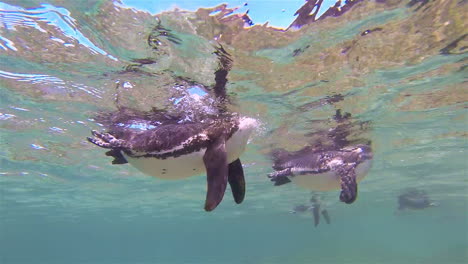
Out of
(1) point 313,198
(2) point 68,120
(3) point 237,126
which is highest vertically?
(2) point 68,120

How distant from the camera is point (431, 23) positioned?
25.3 feet

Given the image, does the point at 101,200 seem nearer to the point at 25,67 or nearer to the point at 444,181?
the point at 25,67

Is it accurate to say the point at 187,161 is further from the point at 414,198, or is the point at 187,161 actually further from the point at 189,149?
the point at 414,198

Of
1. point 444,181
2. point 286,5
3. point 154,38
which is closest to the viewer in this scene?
point 286,5

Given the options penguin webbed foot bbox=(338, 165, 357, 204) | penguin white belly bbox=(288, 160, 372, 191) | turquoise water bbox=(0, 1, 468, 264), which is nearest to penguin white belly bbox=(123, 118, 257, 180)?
penguin webbed foot bbox=(338, 165, 357, 204)

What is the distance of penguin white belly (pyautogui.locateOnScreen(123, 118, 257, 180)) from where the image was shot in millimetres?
4664

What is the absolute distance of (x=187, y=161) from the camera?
4680 millimetres

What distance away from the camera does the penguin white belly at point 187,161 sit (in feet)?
15.3

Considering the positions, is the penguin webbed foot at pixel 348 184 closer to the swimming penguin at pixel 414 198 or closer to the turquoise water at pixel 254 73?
the turquoise water at pixel 254 73

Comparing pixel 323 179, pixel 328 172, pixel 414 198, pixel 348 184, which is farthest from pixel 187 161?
pixel 414 198

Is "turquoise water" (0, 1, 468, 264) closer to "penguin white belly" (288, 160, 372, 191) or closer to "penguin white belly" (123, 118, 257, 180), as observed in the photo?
"penguin white belly" (288, 160, 372, 191)

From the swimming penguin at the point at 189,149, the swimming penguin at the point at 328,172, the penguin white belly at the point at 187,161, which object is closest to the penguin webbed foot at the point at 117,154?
the swimming penguin at the point at 189,149

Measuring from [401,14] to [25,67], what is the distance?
32.6 feet

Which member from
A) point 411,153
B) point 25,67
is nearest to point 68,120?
point 25,67
